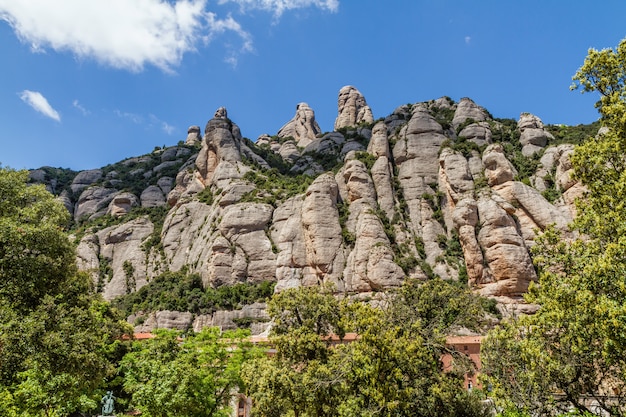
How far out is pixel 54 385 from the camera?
18984mm

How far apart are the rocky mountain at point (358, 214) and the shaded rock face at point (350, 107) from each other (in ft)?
127

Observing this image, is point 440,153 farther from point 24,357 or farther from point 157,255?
point 24,357

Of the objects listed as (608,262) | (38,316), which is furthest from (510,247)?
(38,316)

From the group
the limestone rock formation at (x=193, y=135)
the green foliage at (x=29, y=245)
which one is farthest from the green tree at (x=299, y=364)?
the limestone rock formation at (x=193, y=135)

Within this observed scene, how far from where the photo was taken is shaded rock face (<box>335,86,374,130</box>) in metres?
144

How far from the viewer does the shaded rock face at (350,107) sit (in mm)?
144000

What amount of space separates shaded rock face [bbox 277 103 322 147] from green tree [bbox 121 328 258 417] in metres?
128

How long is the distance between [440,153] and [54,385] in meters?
70.8

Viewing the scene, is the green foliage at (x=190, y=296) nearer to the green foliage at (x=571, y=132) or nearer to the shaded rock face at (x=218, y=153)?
the shaded rock face at (x=218, y=153)

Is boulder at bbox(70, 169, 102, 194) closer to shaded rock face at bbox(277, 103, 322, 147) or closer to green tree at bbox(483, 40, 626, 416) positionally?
shaded rock face at bbox(277, 103, 322, 147)

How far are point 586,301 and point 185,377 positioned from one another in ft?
63.3

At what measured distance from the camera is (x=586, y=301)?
1409cm

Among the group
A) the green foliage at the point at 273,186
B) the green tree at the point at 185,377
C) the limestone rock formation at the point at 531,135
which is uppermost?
the limestone rock formation at the point at 531,135

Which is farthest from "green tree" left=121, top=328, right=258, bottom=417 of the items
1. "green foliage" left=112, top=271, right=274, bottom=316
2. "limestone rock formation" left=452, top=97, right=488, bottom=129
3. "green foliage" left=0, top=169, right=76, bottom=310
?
"limestone rock formation" left=452, top=97, right=488, bottom=129
